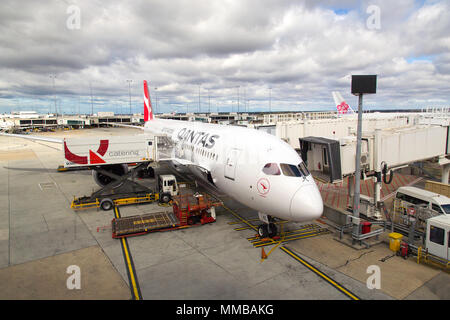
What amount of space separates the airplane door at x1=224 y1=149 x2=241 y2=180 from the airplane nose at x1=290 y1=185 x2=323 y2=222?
370cm

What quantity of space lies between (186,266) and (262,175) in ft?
16.7

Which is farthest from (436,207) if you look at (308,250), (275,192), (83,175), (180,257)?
(83,175)

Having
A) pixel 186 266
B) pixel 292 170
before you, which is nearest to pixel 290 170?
pixel 292 170

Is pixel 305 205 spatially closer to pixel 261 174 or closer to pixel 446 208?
pixel 261 174

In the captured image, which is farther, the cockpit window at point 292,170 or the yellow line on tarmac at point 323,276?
the cockpit window at point 292,170

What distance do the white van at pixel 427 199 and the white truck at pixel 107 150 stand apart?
16.9 metres

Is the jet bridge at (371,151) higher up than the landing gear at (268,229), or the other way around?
the jet bridge at (371,151)

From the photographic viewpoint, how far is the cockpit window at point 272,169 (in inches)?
487

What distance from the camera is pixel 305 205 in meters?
11.4

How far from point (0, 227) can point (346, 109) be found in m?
70.0

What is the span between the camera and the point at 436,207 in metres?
14.9

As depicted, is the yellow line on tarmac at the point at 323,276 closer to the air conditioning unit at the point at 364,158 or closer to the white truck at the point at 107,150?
the air conditioning unit at the point at 364,158

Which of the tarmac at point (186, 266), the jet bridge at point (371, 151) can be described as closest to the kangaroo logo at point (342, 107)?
the jet bridge at point (371, 151)

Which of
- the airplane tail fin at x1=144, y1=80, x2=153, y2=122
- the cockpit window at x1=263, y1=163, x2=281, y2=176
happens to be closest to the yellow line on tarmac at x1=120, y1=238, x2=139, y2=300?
the cockpit window at x1=263, y1=163, x2=281, y2=176
